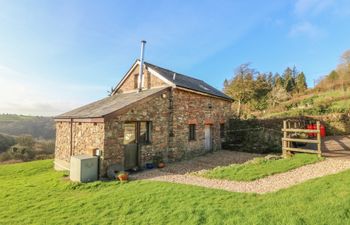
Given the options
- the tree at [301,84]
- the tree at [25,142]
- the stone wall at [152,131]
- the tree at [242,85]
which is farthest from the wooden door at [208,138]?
the tree at [301,84]

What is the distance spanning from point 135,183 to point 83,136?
4.58 m

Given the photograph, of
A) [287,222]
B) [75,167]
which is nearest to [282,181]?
[287,222]

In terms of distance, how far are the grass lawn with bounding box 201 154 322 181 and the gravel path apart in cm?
33

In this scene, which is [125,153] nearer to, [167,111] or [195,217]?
[167,111]

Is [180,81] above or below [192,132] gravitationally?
above

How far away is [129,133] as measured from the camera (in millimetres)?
10953

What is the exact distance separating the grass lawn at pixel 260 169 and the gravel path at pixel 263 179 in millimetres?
329

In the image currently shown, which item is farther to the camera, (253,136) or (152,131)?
(253,136)

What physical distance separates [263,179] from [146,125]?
20.6 ft

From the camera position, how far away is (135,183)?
8195 mm

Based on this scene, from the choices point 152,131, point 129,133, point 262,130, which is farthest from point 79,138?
point 262,130

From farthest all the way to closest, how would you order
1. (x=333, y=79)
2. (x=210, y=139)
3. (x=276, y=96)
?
(x=333, y=79), (x=276, y=96), (x=210, y=139)

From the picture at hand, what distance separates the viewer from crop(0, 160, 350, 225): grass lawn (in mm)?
4703

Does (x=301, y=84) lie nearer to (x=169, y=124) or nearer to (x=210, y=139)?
(x=210, y=139)
